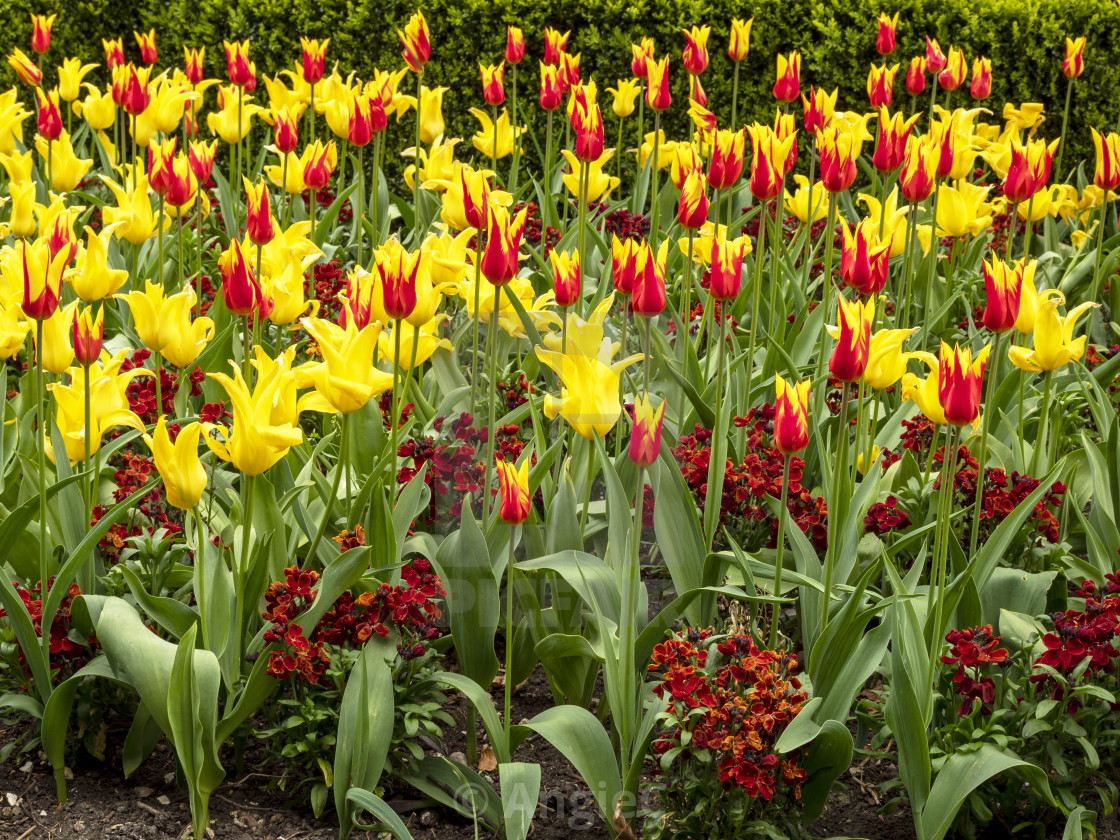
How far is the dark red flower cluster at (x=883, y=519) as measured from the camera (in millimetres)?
2631

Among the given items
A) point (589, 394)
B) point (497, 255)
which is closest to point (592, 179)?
point (497, 255)

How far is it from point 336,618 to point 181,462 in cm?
44

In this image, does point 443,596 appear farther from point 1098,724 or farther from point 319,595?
point 1098,724

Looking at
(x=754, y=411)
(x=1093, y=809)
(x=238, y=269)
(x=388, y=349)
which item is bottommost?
(x=1093, y=809)

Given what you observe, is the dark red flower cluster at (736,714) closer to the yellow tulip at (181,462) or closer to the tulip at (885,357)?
the tulip at (885,357)

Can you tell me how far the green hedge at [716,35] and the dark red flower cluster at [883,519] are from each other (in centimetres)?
432

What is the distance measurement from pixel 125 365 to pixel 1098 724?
104 inches

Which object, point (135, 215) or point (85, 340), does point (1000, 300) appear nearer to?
point (85, 340)

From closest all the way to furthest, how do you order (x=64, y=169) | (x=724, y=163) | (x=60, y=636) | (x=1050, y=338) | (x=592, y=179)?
(x=60, y=636)
(x=1050, y=338)
(x=724, y=163)
(x=64, y=169)
(x=592, y=179)

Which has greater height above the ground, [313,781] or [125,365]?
[125,365]

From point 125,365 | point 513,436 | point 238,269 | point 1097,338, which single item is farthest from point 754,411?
point 1097,338

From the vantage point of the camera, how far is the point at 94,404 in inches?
95.0

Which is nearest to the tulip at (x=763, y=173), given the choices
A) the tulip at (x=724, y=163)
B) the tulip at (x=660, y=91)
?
the tulip at (x=724, y=163)

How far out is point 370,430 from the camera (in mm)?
2928
